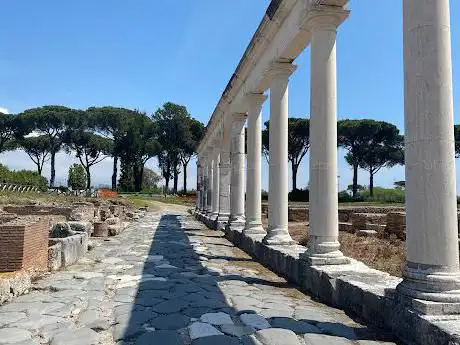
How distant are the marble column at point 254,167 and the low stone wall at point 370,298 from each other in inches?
140

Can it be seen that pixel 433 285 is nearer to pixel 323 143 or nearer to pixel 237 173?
pixel 323 143

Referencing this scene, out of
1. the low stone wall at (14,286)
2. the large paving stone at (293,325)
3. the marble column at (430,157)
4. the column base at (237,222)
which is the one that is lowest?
the large paving stone at (293,325)

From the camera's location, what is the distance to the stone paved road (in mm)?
4285

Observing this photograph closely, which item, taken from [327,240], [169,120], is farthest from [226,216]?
[169,120]

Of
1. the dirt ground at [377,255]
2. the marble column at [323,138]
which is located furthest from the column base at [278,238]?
the marble column at [323,138]

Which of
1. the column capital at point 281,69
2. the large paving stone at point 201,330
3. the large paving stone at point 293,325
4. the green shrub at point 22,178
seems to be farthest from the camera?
the green shrub at point 22,178

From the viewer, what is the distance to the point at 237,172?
15.3 meters

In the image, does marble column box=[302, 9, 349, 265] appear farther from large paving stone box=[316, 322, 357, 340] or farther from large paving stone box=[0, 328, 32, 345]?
large paving stone box=[0, 328, 32, 345]

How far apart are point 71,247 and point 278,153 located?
472 centimetres

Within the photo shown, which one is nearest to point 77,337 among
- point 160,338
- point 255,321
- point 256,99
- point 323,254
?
point 160,338

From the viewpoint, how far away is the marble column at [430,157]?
4.20 meters

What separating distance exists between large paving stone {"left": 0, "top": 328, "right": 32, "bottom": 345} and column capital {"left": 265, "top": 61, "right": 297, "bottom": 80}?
292 inches

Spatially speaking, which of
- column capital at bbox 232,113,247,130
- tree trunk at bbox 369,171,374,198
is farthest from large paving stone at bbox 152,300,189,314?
tree trunk at bbox 369,171,374,198

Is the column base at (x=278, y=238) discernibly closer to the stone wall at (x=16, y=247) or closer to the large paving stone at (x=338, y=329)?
the large paving stone at (x=338, y=329)
